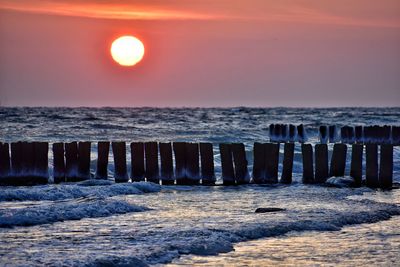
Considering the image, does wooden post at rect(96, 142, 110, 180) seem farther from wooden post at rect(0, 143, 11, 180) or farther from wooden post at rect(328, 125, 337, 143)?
wooden post at rect(328, 125, 337, 143)

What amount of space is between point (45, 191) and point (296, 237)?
6.59m

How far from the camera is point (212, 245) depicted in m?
10.6

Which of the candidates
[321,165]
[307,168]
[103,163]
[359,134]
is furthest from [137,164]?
[359,134]

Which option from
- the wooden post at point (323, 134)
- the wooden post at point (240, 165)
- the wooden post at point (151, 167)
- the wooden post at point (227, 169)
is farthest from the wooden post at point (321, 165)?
the wooden post at point (323, 134)

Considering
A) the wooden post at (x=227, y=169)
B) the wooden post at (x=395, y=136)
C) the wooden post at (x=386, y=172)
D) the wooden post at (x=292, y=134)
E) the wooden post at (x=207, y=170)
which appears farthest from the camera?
the wooden post at (x=292, y=134)

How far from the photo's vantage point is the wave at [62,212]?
12398mm

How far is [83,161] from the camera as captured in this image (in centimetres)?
1895

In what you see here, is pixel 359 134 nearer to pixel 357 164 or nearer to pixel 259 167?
pixel 357 164

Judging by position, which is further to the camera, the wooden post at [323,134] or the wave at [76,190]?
the wooden post at [323,134]

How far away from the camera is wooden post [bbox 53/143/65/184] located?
18750mm

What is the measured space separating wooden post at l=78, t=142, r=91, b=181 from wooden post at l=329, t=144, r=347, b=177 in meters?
5.43

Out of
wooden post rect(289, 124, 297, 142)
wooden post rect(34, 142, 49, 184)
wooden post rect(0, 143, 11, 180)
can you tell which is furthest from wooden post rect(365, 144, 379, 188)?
wooden post rect(289, 124, 297, 142)

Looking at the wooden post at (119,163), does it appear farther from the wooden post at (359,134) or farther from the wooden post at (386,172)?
the wooden post at (359,134)

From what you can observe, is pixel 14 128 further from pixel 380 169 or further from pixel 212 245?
pixel 212 245
